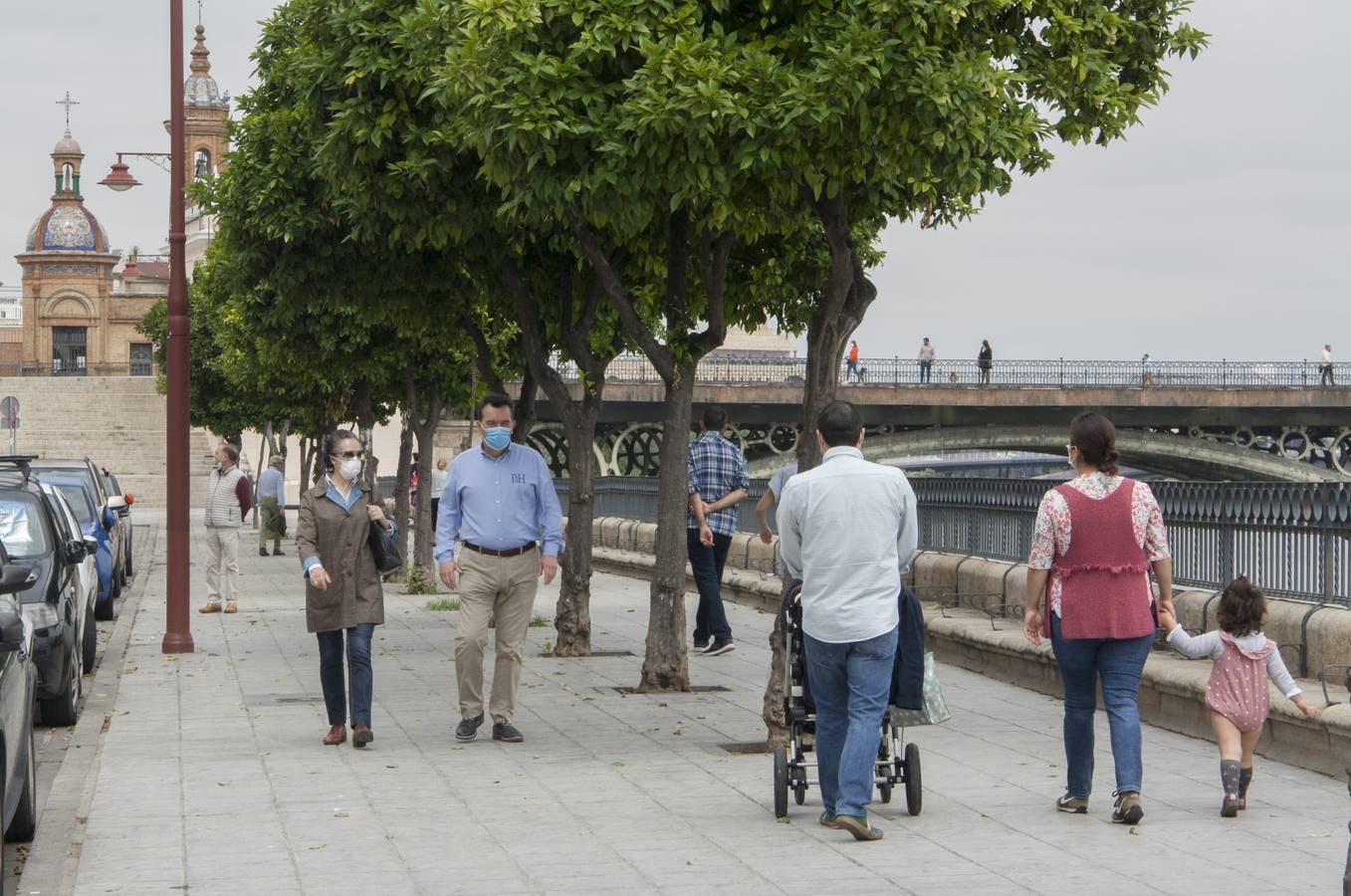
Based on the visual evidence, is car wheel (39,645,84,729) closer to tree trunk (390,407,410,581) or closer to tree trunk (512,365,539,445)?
tree trunk (512,365,539,445)

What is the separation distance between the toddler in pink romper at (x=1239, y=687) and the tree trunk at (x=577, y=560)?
7414 mm

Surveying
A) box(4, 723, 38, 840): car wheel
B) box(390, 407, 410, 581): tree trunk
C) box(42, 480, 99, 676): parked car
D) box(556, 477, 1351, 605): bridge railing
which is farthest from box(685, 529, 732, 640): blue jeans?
box(390, 407, 410, 581): tree trunk

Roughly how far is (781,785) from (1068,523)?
62.2 inches

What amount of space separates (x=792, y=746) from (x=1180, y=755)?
8.34ft

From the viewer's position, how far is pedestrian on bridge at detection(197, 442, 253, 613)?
21.0 metres

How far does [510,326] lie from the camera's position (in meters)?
22.2

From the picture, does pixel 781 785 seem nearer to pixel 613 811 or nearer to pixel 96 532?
pixel 613 811

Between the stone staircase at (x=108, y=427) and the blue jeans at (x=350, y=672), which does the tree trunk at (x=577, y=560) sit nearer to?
the blue jeans at (x=350, y=672)

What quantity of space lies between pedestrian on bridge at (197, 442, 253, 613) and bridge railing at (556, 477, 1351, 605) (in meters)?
8.14

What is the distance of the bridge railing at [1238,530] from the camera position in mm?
10930

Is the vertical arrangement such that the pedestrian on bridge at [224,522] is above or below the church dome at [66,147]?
below

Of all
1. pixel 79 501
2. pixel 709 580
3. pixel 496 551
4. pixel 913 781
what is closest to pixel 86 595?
pixel 709 580

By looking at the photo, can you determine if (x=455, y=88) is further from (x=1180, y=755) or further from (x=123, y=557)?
(x=123, y=557)

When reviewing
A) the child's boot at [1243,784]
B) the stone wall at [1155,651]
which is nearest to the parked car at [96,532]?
the stone wall at [1155,651]
